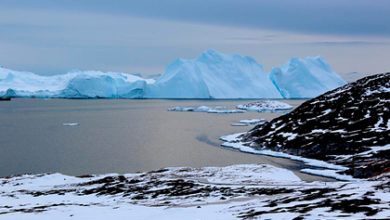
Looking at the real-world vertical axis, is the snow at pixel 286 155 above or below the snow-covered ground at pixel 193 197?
below

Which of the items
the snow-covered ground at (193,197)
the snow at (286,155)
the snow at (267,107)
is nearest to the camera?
the snow-covered ground at (193,197)

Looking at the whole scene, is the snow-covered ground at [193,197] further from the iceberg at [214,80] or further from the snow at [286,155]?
the iceberg at [214,80]

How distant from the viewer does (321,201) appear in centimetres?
1555

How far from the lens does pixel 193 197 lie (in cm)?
2127

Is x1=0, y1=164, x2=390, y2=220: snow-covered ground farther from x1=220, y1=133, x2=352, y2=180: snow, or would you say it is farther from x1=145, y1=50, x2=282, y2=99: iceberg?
x1=145, y1=50, x2=282, y2=99: iceberg

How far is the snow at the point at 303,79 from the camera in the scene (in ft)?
570

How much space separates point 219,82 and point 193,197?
145 m

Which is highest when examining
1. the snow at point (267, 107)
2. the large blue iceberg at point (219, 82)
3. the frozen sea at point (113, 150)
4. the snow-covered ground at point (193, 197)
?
the large blue iceberg at point (219, 82)

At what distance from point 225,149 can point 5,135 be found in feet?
134

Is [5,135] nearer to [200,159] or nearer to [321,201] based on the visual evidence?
[200,159]

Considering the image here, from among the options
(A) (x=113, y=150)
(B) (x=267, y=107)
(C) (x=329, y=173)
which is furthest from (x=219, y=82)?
(C) (x=329, y=173)

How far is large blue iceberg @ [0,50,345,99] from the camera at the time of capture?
16162 cm

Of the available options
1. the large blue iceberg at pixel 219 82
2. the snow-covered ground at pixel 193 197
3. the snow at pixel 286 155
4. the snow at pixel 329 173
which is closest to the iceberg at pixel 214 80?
the large blue iceberg at pixel 219 82

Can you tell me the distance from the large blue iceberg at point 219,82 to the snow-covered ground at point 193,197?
5013 inches
